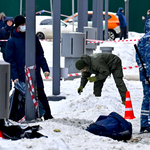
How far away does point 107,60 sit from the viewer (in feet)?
29.9

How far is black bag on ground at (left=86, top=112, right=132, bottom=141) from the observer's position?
620cm

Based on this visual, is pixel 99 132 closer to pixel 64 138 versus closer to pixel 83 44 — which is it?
pixel 64 138

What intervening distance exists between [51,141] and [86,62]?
141 inches

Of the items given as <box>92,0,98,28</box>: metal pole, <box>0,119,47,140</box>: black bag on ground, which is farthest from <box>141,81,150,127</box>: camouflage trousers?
<box>92,0,98,28</box>: metal pole

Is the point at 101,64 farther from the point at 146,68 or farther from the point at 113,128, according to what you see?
the point at 113,128

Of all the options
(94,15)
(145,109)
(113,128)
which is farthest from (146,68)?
(94,15)

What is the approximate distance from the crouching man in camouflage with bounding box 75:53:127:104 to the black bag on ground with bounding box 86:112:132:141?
242cm

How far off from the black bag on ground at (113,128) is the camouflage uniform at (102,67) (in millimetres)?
2484

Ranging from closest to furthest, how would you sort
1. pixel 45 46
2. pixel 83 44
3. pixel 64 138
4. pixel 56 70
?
pixel 64 138 < pixel 56 70 < pixel 83 44 < pixel 45 46

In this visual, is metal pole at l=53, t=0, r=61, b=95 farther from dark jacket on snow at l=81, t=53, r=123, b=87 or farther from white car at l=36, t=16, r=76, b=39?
white car at l=36, t=16, r=76, b=39

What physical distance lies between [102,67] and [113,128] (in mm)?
2764

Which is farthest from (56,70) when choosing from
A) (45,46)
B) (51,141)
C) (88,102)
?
(45,46)

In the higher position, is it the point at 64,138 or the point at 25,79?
the point at 25,79

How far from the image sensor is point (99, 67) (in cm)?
891
